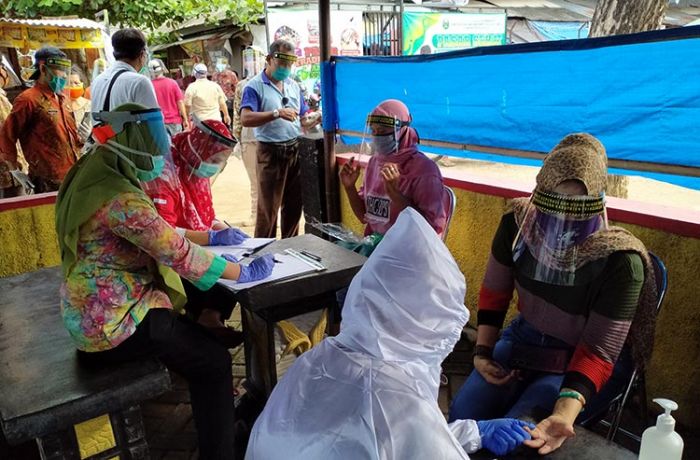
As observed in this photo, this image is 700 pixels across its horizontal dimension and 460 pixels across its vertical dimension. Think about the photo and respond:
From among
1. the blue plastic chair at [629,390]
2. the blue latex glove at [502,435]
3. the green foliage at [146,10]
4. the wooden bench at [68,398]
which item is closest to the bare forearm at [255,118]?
the wooden bench at [68,398]

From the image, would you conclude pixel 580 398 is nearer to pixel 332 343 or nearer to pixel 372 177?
pixel 332 343

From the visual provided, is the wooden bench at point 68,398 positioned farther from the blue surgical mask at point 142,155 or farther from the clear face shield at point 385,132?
the clear face shield at point 385,132

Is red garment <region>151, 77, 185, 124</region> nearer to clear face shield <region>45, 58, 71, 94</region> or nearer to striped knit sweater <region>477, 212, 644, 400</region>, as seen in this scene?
clear face shield <region>45, 58, 71, 94</region>

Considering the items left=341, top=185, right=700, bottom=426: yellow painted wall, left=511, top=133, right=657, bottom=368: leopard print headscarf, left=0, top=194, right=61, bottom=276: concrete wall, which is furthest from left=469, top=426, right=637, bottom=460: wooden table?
left=0, top=194, right=61, bottom=276: concrete wall

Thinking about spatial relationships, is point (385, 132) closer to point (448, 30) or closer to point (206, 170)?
point (206, 170)

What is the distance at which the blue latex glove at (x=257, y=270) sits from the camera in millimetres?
2088

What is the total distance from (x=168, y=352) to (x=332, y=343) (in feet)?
3.20

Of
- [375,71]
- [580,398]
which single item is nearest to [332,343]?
[580,398]

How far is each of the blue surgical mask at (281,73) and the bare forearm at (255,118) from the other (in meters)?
0.33

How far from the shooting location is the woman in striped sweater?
1590 mm

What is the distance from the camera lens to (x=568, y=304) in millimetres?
1700

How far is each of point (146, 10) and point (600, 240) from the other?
12.0 m

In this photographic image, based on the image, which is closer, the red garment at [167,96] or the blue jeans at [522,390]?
the blue jeans at [522,390]

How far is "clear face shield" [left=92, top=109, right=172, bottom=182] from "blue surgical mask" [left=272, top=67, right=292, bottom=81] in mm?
2203
